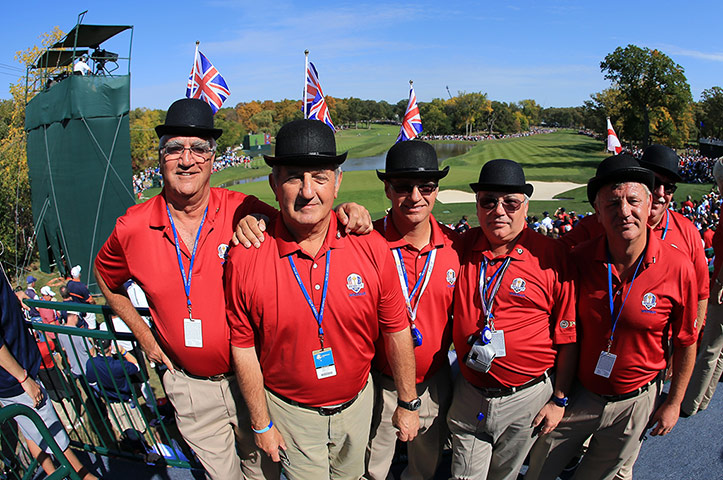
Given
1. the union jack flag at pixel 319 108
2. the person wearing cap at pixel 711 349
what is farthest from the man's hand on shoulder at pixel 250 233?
the person wearing cap at pixel 711 349

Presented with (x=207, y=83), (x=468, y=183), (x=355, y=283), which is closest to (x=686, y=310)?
(x=355, y=283)

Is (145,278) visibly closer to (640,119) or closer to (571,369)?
(571,369)

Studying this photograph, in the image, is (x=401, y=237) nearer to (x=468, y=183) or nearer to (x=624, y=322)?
(x=624, y=322)

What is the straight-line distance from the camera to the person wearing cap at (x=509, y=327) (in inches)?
119

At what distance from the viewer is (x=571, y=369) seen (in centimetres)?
311

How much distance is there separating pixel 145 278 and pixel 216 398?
986mm

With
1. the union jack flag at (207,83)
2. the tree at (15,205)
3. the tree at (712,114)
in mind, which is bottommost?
the tree at (15,205)

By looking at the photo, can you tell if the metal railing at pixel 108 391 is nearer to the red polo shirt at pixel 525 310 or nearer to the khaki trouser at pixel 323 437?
the khaki trouser at pixel 323 437

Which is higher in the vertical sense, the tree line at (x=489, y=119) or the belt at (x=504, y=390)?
the tree line at (x=489, y=119)

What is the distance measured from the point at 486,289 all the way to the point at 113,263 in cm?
267

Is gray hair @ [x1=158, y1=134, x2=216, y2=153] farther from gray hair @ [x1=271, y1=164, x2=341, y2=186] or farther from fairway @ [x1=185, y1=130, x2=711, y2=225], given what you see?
fairway @ [x1=185, y1=130, x2=711, y2=225]

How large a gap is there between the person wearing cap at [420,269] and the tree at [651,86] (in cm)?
5858

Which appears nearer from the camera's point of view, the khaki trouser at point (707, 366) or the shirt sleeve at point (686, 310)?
the shirt sleeve at point (686, 310)

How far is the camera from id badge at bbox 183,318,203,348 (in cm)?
299
